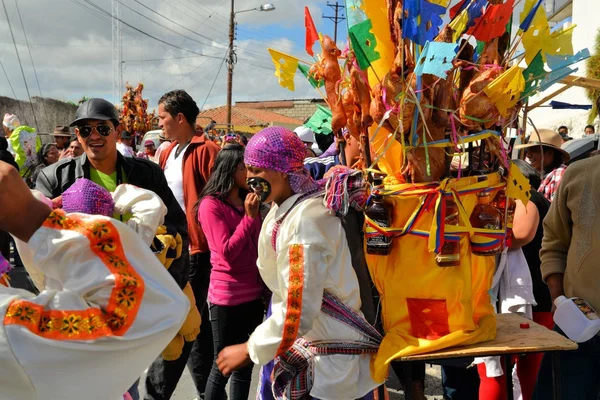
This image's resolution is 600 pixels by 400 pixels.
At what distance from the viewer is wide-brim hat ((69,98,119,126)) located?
2738 millimetres

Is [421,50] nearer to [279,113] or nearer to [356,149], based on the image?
[356,149]

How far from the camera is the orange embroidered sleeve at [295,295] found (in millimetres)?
2143

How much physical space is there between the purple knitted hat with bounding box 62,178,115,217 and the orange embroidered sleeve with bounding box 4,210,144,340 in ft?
2.66

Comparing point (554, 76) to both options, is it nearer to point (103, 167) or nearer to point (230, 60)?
point (103, 167)

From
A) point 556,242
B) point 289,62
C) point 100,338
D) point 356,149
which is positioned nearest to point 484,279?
point 556,242

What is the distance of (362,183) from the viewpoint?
229 centimetres

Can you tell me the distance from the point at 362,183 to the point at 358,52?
20.3 inches

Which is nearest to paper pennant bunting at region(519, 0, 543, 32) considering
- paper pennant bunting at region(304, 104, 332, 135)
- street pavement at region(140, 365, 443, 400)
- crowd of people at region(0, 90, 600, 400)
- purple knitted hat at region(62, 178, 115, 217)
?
crowd of people at region(0, 90, 600, 400)

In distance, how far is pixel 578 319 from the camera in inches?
96.0

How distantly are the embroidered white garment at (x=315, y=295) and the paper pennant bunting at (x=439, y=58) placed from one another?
0.70 meters

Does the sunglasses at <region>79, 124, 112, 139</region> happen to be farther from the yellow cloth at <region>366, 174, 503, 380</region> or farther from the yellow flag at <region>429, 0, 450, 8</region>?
the yellow flag at <region>429, 0, 450, 8</region>

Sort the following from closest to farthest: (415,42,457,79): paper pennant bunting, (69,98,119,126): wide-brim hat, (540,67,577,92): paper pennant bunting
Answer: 1. (415,42,457,79): paper pennant bunting
2. (540,67,577,92): paper pennant bunting
3. (69,98,119,126): wide-brim hat

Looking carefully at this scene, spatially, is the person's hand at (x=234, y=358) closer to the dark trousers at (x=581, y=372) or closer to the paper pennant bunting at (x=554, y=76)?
the dark trousers at (x=581, y=372)

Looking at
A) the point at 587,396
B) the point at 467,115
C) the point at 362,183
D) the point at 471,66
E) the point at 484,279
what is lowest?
the point at 587,396
